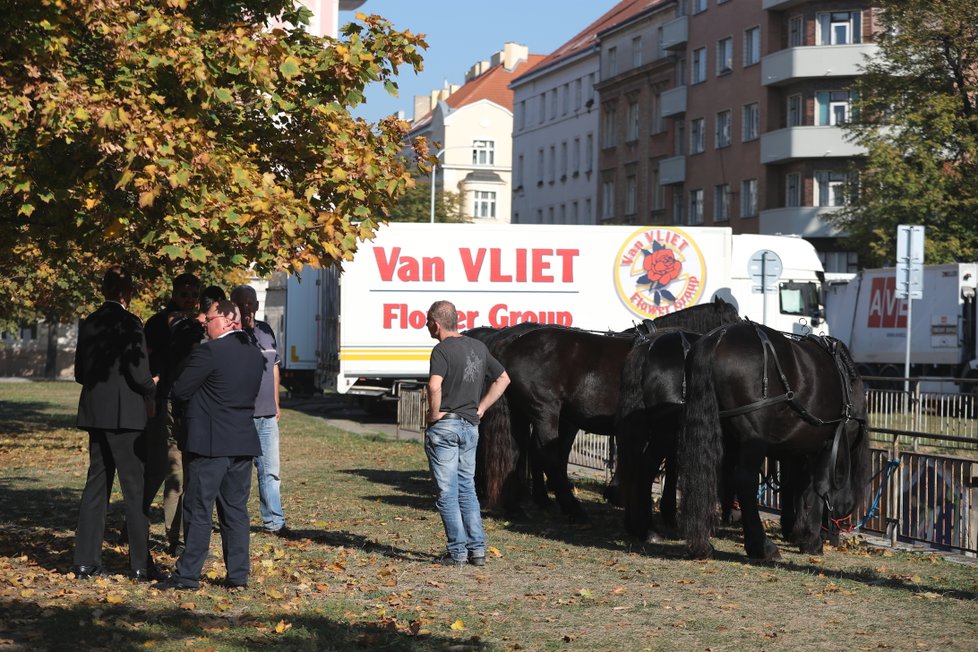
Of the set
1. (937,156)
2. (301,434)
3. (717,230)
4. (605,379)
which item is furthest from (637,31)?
(605,379)

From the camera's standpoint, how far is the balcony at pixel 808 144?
6028 centimetres

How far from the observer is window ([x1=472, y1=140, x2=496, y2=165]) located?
369 feet

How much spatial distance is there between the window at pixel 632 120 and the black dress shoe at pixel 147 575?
231 ft

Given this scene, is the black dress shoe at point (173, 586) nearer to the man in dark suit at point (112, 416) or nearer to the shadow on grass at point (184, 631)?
the man in dark suit at point (112, 416)

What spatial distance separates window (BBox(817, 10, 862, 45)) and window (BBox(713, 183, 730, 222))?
8442 millimetres

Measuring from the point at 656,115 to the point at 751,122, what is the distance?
441 inches

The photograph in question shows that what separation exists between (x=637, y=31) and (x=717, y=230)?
49.4 metres

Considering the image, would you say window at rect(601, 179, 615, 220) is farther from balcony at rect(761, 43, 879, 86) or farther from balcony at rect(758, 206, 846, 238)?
balcony at rect(758, 206, 846, 238)

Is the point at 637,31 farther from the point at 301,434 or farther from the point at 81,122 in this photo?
the point at 81,122

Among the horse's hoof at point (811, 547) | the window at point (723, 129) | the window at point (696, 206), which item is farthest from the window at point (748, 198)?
the horse's hoof at point (811, 547)

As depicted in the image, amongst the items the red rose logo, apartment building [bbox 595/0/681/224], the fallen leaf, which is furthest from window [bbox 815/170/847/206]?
the fallen leaf

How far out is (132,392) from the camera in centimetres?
1003

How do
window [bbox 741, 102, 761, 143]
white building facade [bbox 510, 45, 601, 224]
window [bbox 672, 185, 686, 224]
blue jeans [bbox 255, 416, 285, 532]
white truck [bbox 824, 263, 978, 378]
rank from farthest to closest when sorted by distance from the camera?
white building facade [bbox 510, 45, 601, 224]
window [bbox 672, 185, 686, 224]
window [bbox 741, 102, 761, 143]
white truck [bbox 824, 263, 978, 378]
blue jeans [bbox 255, 416, 285, 532]

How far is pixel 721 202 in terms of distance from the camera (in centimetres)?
6819
